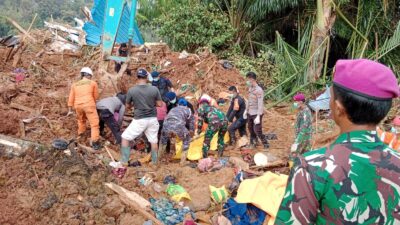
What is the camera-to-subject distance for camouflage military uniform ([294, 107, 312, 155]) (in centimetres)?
599

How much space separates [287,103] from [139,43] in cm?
642

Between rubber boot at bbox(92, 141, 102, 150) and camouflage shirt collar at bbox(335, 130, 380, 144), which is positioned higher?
camouflage shirt collar at bbox(335, 130, 380, 144)

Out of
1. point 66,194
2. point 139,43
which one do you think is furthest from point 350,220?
point 139,43

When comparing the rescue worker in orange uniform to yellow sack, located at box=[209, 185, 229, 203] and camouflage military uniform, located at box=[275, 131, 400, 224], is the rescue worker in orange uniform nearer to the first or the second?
yellow sack, located at box=[209, 185, 229, 203]

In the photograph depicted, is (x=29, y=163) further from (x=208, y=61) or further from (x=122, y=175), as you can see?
(x=208, y=61)

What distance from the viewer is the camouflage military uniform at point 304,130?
5.99 meters

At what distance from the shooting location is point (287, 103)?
38.2 ft

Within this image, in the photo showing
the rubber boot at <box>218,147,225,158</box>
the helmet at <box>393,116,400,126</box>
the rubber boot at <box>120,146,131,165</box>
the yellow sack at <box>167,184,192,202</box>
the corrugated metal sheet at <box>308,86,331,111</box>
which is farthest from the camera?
the corrugated metal sheet at <box>308,86,331,111</box>

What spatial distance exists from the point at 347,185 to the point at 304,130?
4.77 meters

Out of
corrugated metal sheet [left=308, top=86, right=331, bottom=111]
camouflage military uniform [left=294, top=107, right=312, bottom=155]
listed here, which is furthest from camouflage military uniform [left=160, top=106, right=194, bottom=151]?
corrugated metal sheet [left=308, top=86, right=331, bottom=111]

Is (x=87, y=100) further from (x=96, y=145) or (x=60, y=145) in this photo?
(x=60, y=145)

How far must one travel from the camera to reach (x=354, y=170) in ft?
4.52

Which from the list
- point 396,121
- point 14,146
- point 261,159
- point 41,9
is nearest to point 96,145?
point 14,146

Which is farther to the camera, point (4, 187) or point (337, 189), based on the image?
point (4, 187)
